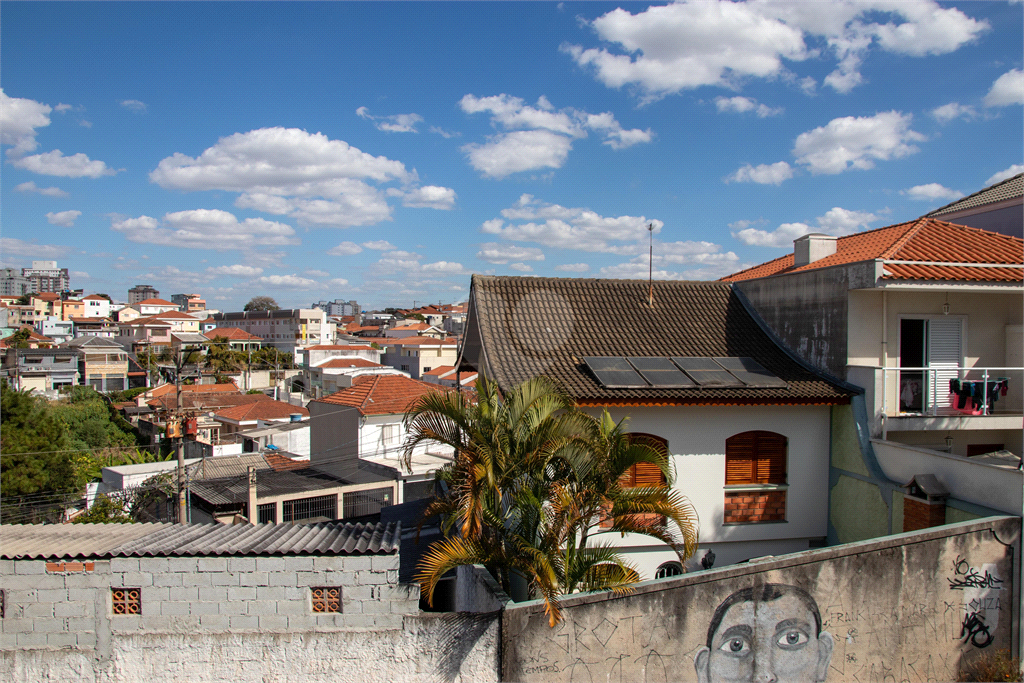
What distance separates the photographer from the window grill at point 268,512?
1978cm

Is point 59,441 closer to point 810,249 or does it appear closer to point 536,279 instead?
point 536,279

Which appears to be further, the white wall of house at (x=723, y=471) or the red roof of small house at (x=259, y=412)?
the red roof of small house at (x=259, y=412)

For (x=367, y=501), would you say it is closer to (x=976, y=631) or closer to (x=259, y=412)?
(x=976, y=631)

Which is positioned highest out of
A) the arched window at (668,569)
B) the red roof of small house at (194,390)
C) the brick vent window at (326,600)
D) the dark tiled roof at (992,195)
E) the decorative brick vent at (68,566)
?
the dark tiled roof at (992,195)

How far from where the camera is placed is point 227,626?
7602 mm

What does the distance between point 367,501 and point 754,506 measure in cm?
1356

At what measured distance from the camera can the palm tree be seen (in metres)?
7.61

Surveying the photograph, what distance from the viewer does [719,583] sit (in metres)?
7.98

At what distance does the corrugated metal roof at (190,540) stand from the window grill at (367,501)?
12.4 metres

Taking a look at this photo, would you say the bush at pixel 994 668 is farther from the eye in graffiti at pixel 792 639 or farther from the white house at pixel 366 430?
the white house at pixel 366 430

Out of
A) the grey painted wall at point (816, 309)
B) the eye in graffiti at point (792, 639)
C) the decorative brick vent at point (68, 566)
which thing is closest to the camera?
the decorative brick vent at point (68, 566)

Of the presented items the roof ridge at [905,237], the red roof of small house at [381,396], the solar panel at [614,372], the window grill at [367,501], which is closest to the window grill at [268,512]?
the window grill at [367,501]

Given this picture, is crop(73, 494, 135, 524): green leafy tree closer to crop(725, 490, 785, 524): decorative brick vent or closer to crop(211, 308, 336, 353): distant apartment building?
crop(725, 490, 785, 524): decorative brick vent

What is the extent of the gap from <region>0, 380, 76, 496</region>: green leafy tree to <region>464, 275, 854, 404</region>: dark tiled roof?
25.1m
